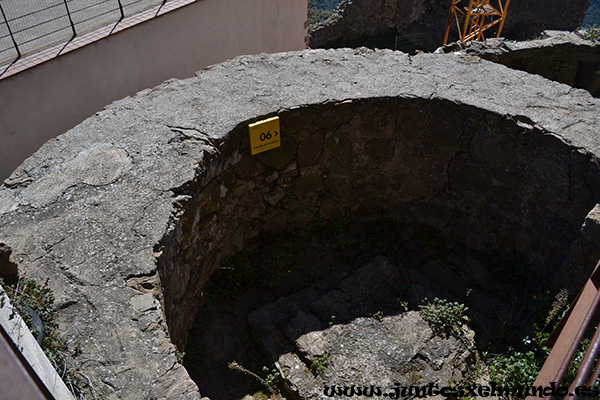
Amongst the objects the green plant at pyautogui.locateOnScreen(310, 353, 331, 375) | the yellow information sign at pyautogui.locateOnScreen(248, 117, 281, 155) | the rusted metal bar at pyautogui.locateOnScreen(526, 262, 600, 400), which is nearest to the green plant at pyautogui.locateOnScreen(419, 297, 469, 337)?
the green plant at pyautogui.locateOnScreen(310, 353, 331, 375)

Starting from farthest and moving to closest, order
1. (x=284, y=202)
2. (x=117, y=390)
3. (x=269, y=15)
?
(x=269, y=15), (x=284, y=202), (x=117, y=390)

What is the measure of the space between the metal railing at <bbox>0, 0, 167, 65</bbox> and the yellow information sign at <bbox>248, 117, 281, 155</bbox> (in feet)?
8.89

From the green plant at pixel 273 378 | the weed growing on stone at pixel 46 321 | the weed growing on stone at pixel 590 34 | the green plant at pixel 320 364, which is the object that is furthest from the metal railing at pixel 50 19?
the weed growing on stone at pixel 590 34

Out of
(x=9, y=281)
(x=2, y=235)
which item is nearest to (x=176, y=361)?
(x=9, y=281)

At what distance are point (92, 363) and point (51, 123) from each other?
3542mm

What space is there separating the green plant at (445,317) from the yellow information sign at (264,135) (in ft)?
5.89

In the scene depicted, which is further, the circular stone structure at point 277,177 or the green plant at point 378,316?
the green plant at point 378,316

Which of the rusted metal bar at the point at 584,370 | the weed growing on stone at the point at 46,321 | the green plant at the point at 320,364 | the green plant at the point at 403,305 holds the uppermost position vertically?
the rusted metal bar at the point at 584,370

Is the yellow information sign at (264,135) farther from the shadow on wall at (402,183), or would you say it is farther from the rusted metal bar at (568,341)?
the rusted metal bar at (568,341)

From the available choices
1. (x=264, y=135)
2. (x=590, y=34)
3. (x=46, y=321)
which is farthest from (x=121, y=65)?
(x=590, y=34)

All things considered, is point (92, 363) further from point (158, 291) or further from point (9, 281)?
point (9, 281)

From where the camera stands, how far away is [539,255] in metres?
4.20

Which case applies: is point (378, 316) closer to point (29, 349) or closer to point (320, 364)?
point (320, 364)

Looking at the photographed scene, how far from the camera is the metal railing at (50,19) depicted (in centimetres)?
523
